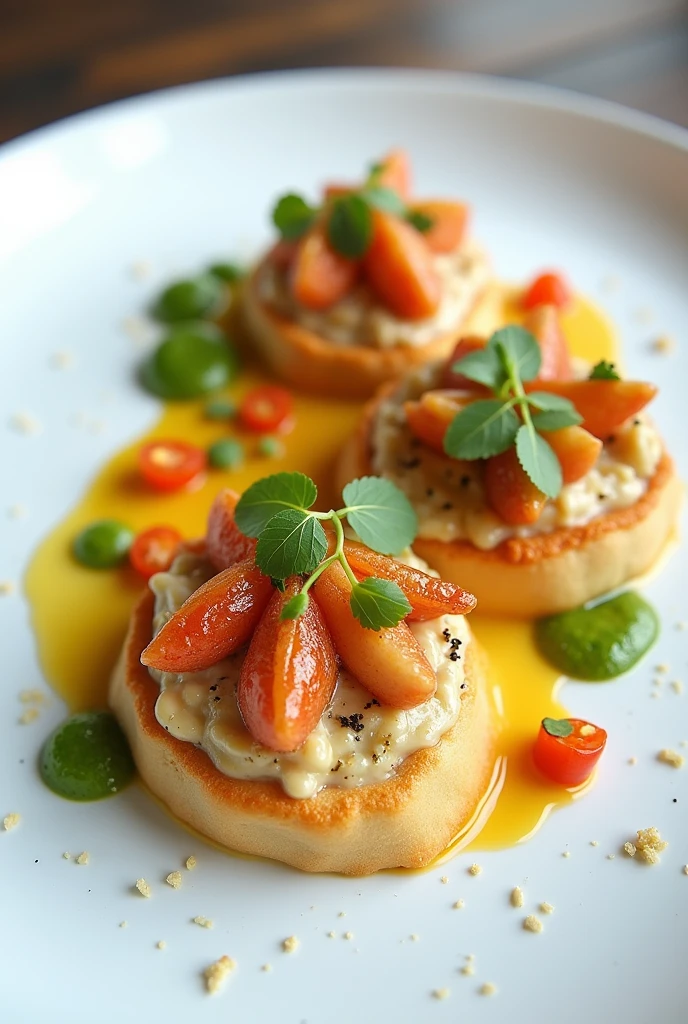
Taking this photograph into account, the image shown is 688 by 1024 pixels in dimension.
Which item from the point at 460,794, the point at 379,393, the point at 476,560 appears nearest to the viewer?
the point at 460,794

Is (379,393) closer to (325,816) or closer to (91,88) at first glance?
(325,816)

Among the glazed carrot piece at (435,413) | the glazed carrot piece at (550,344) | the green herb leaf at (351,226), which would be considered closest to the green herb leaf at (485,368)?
the glazed carrot piece at (435,413)

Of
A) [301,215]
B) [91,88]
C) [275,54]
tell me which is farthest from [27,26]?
[301,215]

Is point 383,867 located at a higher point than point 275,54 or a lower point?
lower

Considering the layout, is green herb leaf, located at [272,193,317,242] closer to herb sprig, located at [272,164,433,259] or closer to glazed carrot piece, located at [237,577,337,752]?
herb sprig, located at [272,164,433,259]

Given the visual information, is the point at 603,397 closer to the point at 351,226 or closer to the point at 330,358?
the point at 330,358

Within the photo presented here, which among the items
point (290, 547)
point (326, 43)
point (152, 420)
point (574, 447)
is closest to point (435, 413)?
point (574, 447)

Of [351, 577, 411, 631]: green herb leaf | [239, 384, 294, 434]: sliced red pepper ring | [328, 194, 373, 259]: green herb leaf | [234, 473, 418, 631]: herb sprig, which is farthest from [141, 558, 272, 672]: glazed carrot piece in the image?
[328, 194, 373, 259]: green herb leaf
